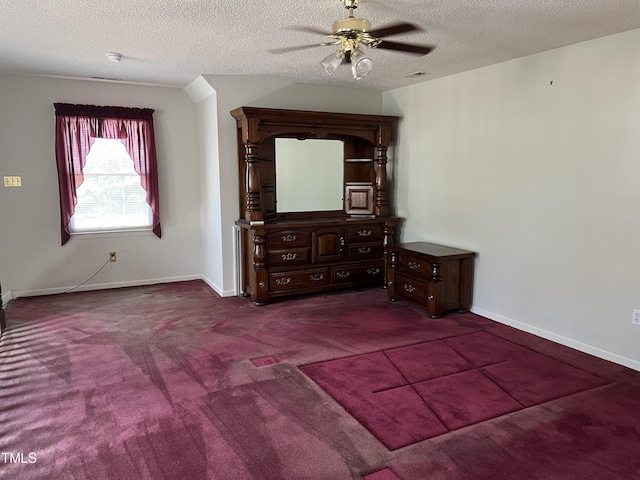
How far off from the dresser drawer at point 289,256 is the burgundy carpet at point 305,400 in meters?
0.69

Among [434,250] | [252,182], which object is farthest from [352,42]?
[434,250]

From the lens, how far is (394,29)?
3197 millimetres

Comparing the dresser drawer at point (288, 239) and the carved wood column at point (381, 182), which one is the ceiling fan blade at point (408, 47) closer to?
the carved wood column at point (381, 182)

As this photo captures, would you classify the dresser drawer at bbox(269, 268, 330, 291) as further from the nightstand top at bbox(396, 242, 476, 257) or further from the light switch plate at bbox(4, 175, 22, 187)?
the light switch plate at bbox(4, 175, 22, 187)

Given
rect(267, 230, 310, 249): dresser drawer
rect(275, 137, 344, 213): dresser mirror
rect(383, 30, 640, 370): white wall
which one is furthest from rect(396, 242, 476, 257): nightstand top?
rect(275, 137, 344, 213): dresser mirror

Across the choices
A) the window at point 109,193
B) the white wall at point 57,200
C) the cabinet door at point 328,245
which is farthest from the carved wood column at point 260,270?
the window at point 109,193

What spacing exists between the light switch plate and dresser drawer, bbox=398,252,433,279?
4114 mm

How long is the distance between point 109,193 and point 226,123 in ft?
5.46

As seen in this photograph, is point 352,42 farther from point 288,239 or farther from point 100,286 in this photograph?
point 100,286

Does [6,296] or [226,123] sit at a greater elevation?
[226,123]

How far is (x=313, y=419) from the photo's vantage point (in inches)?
101

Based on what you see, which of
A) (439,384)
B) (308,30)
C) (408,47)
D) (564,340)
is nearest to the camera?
(439,384)

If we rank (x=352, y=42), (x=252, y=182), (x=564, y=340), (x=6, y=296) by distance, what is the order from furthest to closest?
(x=6, y=296), (x=252, y=182), (x=564, y=340), (x=352, y=42)

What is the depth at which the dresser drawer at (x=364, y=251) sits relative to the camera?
5211 millimetres
